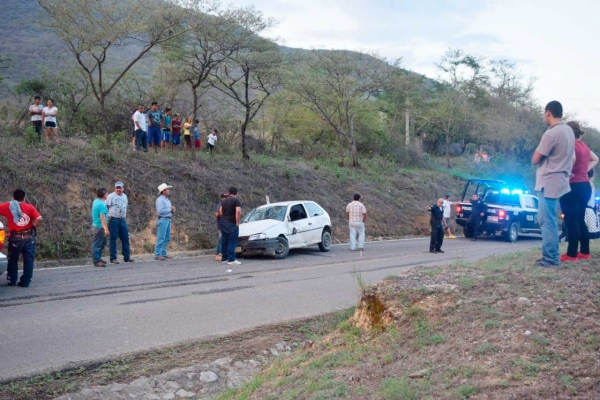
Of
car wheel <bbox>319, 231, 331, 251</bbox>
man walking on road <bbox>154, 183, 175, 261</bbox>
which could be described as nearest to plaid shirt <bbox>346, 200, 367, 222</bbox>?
car wheel <bbox>319, 231, 331, 251</bbox>

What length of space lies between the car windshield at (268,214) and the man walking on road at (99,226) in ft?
14.1

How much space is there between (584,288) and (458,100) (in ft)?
142

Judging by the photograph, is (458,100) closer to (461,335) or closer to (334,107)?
(334,107)

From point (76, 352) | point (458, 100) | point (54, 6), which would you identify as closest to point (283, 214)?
point (76, 352)

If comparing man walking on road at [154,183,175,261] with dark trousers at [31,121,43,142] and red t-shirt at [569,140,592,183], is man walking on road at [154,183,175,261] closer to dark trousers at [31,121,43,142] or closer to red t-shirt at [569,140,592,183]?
dark trousers at [31,121,43,142]

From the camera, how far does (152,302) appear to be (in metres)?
10.0

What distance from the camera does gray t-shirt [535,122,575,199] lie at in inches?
278

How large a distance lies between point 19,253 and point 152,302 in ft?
10.2

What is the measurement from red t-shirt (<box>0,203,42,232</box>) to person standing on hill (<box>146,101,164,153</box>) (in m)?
11.4

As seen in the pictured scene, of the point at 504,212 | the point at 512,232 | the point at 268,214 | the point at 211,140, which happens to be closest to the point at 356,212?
the point at 268,214

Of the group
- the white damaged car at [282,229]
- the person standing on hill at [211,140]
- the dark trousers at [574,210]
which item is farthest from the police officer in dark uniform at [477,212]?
the dark trousers at [574,210]

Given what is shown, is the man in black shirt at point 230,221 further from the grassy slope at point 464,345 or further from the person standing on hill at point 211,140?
the person standing on hill at point 211,140

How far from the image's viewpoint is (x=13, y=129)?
21.1 metres

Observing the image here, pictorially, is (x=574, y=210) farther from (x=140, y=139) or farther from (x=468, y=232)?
(x=468, y=232)
